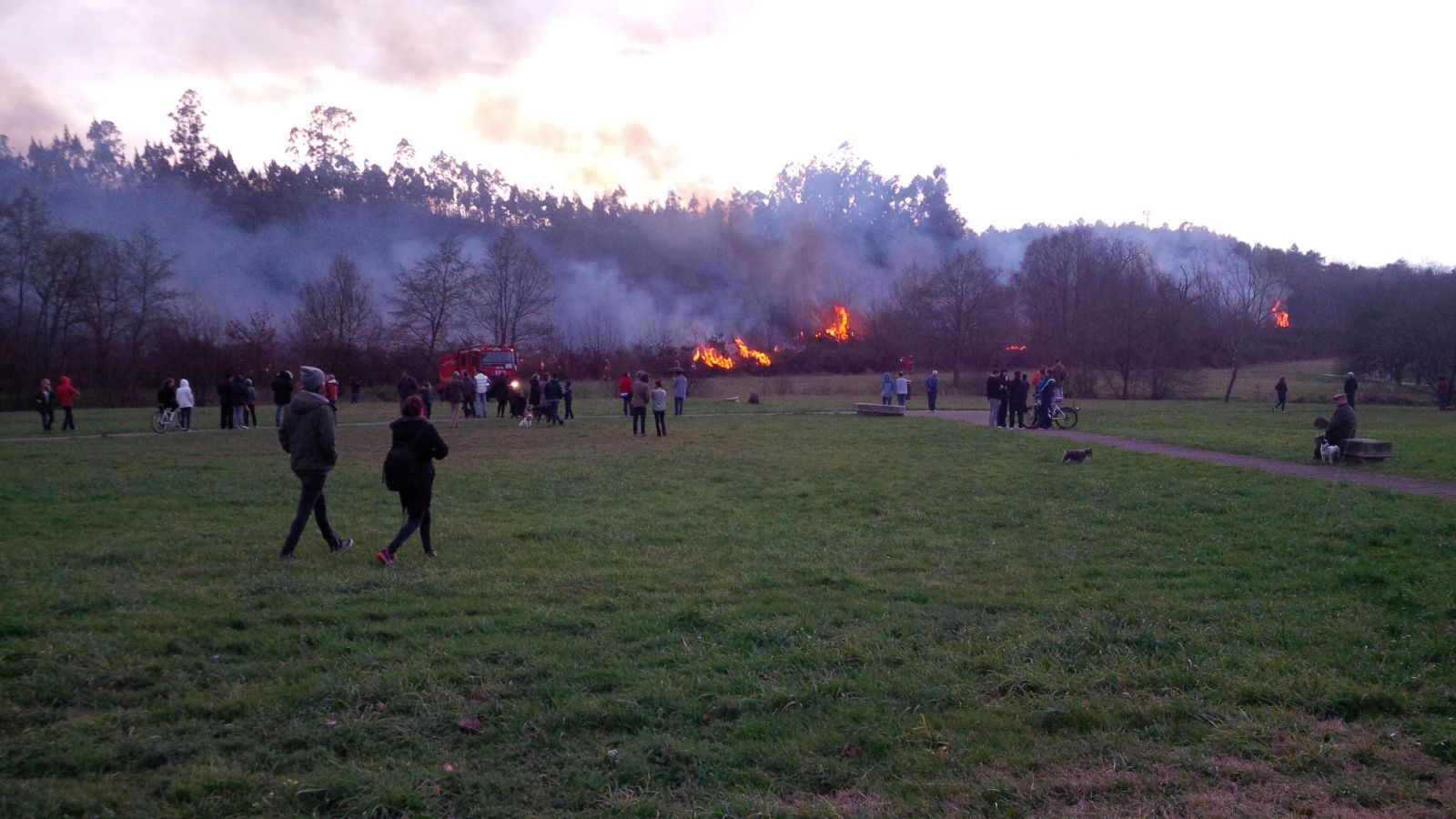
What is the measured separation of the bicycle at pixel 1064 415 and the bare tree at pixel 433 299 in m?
39.1

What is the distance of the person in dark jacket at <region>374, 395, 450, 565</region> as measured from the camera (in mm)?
7652

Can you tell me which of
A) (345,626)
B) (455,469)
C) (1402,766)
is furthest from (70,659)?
(455,469)

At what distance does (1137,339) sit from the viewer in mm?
47062

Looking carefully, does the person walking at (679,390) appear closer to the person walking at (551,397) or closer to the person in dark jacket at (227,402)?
the person walking at (551,397)

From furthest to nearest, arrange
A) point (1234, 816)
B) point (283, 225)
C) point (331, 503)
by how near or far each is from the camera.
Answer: point (283, 225)
point (331, 503)
point (1234, 816)

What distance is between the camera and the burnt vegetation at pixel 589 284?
4550 centimetres

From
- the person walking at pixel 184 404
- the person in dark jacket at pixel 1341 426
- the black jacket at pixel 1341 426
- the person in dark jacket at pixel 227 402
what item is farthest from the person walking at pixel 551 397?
the black jacket at pixel 1341 426

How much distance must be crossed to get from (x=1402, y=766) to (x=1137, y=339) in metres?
47.6

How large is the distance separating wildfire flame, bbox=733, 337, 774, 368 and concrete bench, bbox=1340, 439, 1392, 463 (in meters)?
45.6

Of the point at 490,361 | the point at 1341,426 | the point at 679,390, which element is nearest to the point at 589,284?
the point at 490,361

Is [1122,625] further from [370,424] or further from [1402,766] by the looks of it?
[370,424]

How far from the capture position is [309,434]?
7.75m

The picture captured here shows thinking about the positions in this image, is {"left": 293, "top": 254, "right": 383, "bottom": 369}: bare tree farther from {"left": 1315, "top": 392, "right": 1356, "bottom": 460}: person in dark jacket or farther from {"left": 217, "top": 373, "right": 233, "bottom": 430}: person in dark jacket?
{"left": 1315, "top": 392, "right": 1356, "bottom": 460}: person in dark jacket

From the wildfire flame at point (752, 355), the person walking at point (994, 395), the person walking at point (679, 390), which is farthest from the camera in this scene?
the wildfire flame at point (752, 355)
